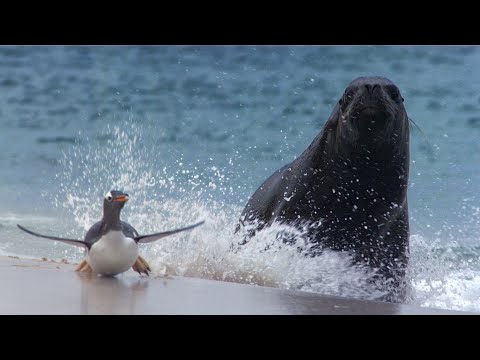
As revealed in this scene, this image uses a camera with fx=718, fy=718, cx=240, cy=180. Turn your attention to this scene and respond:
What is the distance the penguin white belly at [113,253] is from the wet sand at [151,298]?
0.18 feet

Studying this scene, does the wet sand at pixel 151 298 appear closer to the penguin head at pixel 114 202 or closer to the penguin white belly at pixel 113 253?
the penguin white belly at pixel 113 253

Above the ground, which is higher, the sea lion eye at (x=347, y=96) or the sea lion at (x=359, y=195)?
the sea lion eye at (x=347, y=96)

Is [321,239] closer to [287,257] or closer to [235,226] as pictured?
[287,257]

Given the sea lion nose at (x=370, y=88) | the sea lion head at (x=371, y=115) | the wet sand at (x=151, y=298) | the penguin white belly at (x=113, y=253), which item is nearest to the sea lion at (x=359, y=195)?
the sea lion head at (x=371, y=115)

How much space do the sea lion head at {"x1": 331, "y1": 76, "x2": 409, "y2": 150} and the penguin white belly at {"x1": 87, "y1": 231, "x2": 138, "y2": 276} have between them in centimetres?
132

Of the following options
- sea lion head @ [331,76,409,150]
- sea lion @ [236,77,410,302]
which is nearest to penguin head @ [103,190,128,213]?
sea lion @ [236,77,410,302]

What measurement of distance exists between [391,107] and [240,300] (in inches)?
60.2

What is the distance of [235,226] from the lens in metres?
4.56

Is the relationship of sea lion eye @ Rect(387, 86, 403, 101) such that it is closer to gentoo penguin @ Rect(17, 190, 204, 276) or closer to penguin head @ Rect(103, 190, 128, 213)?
gentoo penguin @ Rect(17, 190, 204, 276)

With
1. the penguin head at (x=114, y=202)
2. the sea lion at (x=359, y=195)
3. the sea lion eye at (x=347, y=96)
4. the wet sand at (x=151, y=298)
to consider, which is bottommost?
the wet sand at (x=151, y=298)

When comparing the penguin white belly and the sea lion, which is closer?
the penguin white belly

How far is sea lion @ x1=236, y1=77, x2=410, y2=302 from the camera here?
3.79 meters

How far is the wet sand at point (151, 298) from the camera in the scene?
231 cm

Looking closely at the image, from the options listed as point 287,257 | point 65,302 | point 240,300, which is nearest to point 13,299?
point 65,302
